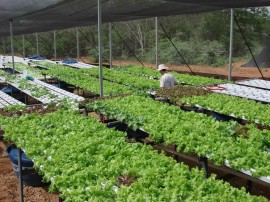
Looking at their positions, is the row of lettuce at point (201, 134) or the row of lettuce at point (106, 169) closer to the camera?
the row of lettuce at point (106, 169)

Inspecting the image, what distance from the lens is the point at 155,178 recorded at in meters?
3.37

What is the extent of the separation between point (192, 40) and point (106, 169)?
28238 millimetres

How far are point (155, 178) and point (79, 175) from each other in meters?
0.82

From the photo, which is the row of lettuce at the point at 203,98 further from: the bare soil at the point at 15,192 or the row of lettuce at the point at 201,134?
the bare soil at the point at 15,192


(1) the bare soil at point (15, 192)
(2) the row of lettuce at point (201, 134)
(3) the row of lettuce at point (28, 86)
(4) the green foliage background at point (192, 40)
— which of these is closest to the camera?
(2) the row of lettuce at point (201, 134)

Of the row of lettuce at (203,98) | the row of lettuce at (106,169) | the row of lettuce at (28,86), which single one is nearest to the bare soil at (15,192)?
the row of lettuce at (106,169)

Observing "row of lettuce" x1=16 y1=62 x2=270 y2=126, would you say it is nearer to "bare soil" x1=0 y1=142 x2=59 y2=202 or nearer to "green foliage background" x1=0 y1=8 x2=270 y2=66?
"bare soil" x1=0 y1=142 x2=59 y2=202

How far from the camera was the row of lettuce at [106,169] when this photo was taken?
10.1 feet

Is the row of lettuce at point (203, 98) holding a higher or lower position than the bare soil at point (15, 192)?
higher

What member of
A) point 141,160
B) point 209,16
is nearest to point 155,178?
point 141,160

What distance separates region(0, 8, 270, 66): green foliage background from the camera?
90.8 feet

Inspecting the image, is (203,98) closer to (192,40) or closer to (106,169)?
(106,169)

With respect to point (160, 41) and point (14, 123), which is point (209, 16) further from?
point (14, 123)

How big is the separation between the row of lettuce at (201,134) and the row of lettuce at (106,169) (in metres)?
0.61
